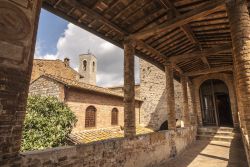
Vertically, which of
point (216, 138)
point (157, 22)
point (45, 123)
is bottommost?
point (216, 138)

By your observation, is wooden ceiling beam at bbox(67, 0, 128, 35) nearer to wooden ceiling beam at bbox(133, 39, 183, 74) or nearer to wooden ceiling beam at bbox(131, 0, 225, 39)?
wooden ceiling beam at bbox(131, 0, 225, 39)

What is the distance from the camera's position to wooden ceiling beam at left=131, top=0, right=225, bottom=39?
4.40 m

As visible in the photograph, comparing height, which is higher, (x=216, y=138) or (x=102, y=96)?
(x=102, y=96)

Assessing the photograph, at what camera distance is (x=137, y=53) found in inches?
285

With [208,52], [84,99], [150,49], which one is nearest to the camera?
[150,49]

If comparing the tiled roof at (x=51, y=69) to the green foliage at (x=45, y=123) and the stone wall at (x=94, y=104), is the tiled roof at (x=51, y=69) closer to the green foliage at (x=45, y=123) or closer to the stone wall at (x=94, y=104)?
the stone wall at (x=94, y=104)

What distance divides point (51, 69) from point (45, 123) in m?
11.1

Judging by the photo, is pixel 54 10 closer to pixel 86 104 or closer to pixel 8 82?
pixel 8 82

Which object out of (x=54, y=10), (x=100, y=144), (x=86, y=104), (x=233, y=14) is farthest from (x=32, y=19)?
(x=86, y=104)

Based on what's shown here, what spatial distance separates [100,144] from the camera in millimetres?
4023

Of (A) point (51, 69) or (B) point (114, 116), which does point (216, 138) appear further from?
(A) point (51, 69)

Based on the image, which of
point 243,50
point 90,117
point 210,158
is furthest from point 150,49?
point 90,117

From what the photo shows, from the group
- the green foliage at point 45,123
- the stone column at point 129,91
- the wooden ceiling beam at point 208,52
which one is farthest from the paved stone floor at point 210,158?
the green foliage at point 45,123

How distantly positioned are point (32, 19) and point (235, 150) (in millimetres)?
9055
